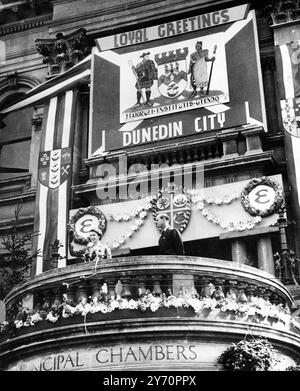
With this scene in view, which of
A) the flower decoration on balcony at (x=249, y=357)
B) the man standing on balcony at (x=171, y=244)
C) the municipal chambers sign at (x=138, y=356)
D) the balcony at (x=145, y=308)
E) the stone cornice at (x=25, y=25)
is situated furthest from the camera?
the stone cornice at (x=25, y=25)

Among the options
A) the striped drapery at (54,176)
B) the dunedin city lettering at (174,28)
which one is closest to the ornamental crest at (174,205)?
the striped drapery at (54,176)

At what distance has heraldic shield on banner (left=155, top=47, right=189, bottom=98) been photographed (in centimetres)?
2569

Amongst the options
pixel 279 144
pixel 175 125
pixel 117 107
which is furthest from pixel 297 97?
pixel 117 107

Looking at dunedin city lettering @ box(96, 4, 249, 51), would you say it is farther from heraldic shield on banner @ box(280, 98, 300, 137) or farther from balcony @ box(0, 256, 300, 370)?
balcony @ box(0, 256, 300, 370)

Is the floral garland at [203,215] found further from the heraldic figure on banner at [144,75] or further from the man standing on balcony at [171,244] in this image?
the man standing on balcony at [171,244]

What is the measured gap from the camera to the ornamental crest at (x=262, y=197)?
22.2 meters

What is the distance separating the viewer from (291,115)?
77.4 ft

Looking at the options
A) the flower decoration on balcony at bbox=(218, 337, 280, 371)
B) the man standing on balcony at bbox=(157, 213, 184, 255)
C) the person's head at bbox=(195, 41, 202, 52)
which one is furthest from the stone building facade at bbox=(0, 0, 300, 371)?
the man standing on balcony at bbox=(157, 213, 184, 255)

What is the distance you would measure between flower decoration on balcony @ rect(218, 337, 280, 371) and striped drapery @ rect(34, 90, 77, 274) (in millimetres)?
9200

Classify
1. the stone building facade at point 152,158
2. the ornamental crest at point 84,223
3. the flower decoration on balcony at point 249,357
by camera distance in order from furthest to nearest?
the ornamental crest at point 84,223 → the stone building facade at point 152,158 → the flower decoration on balcony at point 249,357

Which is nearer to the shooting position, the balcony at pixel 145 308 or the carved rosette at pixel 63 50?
the balcony at pixel 145 308

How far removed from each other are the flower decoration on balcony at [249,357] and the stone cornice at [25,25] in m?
18.6

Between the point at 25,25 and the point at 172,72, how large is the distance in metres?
7.77
